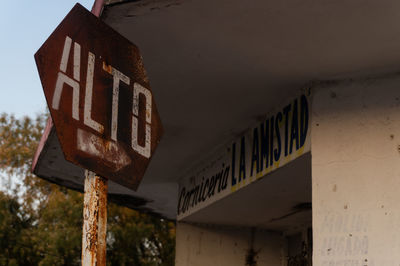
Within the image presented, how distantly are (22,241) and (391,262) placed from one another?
592 inches

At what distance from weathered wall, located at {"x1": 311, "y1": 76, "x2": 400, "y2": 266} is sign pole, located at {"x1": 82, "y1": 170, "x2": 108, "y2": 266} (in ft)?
9.18

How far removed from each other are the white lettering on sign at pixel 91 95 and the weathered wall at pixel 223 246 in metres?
5.76

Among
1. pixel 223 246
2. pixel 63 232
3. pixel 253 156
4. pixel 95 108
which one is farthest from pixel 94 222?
pixel 63 232

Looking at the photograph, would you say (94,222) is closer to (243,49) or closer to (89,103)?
(89,103)

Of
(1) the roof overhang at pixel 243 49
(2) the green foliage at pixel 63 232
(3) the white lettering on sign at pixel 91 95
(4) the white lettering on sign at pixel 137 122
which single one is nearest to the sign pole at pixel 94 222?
(3) the white lettering on sign at pixel 91 95

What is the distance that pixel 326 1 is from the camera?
15.9 ft

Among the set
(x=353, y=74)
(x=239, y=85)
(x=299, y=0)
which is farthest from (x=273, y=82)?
(x=299, y=0)

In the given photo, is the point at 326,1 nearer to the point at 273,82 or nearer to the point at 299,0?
the point at 299,0

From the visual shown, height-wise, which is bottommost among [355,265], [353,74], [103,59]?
[355,265]

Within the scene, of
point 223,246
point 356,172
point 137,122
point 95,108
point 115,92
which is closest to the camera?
point 95,108

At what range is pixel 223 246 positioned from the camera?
942cm

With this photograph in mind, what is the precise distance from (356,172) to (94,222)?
304 cm

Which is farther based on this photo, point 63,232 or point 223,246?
point 63,232

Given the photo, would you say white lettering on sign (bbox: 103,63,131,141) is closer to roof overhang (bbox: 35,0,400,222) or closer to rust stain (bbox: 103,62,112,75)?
rust stain (bbox: 103,62,112,75)
